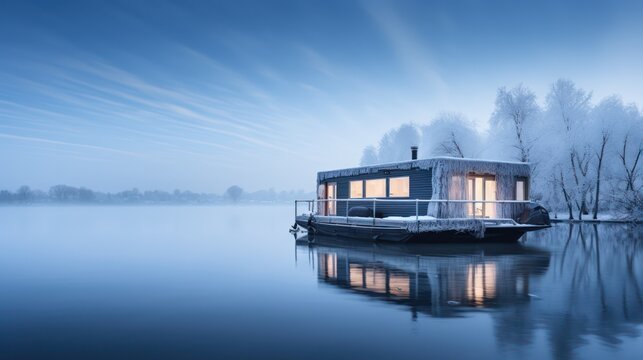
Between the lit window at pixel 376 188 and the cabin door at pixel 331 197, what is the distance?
3376mm

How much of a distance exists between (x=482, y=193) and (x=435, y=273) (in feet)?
35.6

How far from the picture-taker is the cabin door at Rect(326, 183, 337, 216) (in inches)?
1099

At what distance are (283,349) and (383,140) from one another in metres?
63.8

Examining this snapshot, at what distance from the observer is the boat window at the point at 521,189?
22.6 meters

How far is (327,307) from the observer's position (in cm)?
830

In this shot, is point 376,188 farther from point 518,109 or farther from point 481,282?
point 518,109

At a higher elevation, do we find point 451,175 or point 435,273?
point 451,175

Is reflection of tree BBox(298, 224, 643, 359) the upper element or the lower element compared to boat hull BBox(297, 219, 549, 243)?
lower

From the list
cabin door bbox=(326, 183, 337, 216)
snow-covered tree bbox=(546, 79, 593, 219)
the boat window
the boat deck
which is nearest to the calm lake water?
the boat deck

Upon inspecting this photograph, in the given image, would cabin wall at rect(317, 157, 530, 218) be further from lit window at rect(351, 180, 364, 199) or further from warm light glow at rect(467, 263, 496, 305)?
warm light glow at rect(467, 263, 496, 305)

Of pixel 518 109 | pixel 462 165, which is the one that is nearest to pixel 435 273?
pixel 462 165

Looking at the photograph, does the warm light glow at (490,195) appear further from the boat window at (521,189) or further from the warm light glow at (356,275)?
the warm light glow at (356,275)

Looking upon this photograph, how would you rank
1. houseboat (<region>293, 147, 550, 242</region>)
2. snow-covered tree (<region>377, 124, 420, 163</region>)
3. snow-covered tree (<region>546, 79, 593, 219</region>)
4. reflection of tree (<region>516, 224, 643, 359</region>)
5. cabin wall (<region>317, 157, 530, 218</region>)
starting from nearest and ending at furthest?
reflection of tree (<region>516, 224, 643, 359</region>) → houseboat (<region>293, 147, 550, 242</region>) → cabin wall (<region>317, 157, 530, 218</region>) → snow-covered tree (<region>546, 79, 593, 219</region>) → snow-covered tree (<region>377, 124, 420, 163</region>)

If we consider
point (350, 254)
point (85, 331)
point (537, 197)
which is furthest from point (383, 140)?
point (85, 331)
